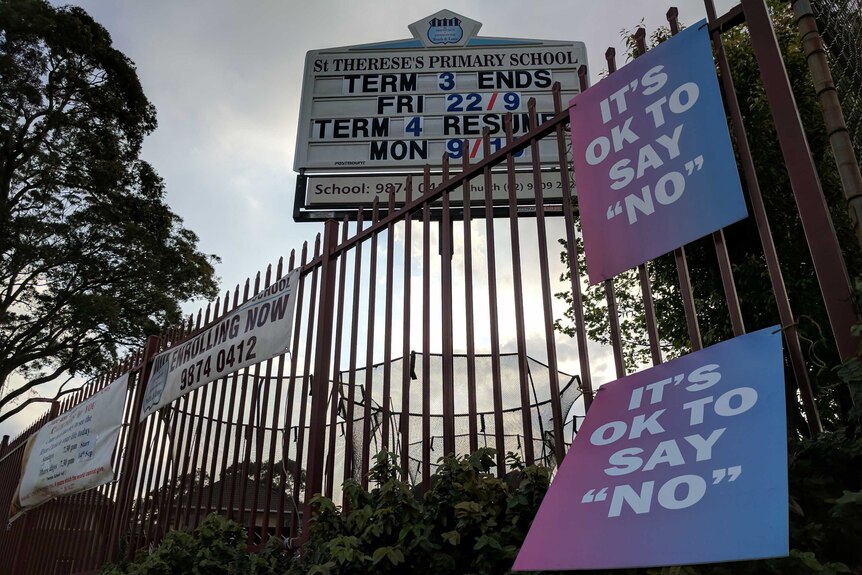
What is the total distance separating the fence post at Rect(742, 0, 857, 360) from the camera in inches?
78.5

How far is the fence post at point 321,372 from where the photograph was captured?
3824mm

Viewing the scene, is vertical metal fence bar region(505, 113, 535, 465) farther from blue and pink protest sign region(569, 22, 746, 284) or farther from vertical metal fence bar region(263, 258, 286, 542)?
vertical metal fence bar region(263, 258, 286, 542)

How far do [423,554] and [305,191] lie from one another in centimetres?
621

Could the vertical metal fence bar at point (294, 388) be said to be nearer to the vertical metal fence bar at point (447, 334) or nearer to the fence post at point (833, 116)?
the vertical metal fence bar at point (447, 334)

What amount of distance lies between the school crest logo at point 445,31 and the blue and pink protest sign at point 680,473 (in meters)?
7.73

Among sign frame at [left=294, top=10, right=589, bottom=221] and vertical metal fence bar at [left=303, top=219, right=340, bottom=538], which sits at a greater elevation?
sign frame at [left=294, top=10, right=589, bottom=221]

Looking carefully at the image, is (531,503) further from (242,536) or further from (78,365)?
(78,365)

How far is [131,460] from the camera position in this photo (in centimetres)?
603

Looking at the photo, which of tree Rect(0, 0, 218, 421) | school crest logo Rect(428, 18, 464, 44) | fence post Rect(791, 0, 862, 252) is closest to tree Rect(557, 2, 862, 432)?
school crest logo Rect(428, 18, 464, 44)

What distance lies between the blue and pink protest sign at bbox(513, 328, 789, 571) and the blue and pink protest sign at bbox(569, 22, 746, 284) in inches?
20.2

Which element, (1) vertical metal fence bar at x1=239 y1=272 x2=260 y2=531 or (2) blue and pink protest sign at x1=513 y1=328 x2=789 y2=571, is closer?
(2) blue and pink protest sign at x1=513 y1=328 x2=789 y2=571

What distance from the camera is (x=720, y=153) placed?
7.57 ft

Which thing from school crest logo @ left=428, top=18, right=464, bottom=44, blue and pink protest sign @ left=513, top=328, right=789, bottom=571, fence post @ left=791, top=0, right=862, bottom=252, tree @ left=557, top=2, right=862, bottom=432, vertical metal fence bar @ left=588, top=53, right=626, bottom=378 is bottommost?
blue and pink protest sign @ left=513, top=328, right=789, bottom=571

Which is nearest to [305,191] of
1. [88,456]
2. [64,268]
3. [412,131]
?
[412,131]
